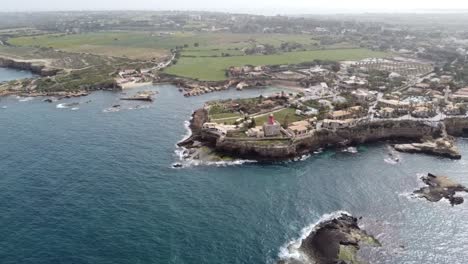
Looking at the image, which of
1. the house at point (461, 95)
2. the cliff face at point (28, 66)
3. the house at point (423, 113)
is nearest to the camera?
the house at point (423, 113)

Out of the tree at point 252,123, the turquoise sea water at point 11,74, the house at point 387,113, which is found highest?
the house at point 387,113

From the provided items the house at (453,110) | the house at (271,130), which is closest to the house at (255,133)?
the house at (271,130)

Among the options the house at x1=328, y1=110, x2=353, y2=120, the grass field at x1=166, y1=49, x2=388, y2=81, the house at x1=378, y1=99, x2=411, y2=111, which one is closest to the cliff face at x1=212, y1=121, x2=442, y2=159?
the house at x1=328, y1=110, x2=353, y2=120

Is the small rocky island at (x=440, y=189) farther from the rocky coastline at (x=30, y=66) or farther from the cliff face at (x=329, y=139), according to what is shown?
the rocky coastline at (x=30, y=66)

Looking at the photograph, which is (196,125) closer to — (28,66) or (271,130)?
(271,130)

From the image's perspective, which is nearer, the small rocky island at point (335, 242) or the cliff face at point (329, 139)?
→ the small rocky island at point (335, 242)

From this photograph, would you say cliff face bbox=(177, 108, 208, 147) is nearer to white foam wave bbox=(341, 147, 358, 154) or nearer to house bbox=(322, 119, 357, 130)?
house bbox=(322, 119, 357, 130)

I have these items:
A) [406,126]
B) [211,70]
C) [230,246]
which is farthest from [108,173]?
[211,70]

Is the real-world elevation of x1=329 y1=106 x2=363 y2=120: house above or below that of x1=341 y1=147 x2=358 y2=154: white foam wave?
above
